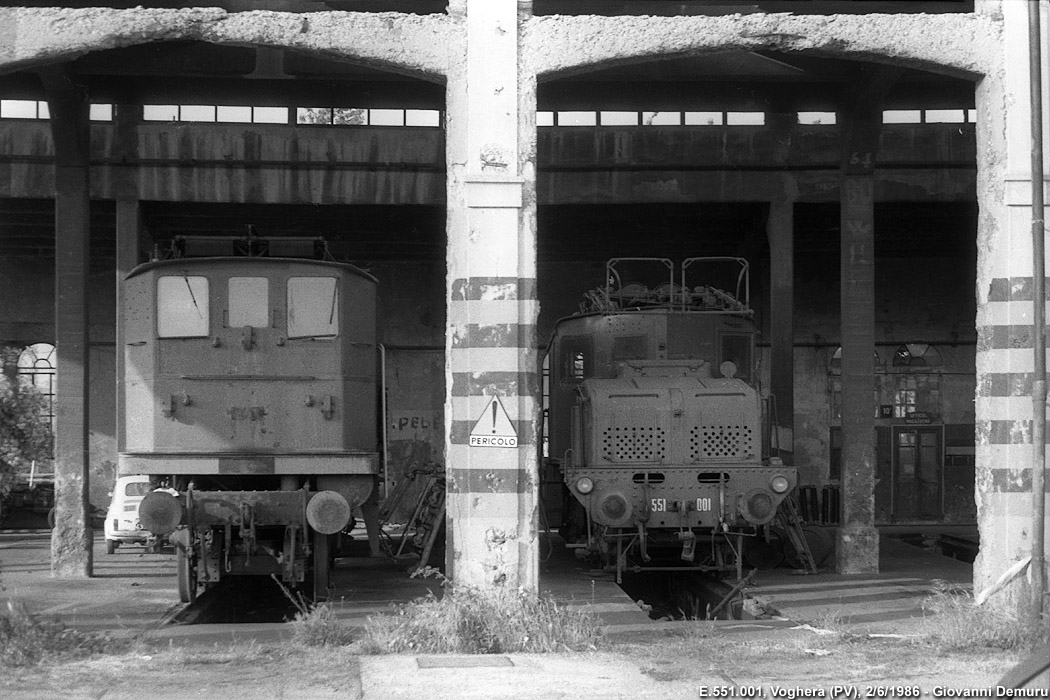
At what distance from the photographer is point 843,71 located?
14359mm

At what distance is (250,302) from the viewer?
1157 centimetres

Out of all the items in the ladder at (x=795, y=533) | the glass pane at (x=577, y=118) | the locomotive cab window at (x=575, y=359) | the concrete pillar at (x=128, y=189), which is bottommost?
the ladder at (x=795, y=533)

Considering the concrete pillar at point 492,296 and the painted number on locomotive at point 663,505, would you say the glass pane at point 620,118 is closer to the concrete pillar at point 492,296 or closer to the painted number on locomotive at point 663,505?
the painted number on locomotive at point 663,505

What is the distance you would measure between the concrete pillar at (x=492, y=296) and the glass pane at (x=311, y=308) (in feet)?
7.79

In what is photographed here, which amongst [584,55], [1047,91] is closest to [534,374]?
[584,55]

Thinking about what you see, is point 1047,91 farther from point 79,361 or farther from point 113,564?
point 113,564

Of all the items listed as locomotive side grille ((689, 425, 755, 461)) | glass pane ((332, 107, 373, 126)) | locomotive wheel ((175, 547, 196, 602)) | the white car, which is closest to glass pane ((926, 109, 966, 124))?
locomotive side grille ((689, 425, 755, 461))

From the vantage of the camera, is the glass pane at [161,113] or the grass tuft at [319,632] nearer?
the grass tuft at [319,632]

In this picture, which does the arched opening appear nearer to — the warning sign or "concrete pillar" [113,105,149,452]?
"concrete pillar" [113,105,149,452]

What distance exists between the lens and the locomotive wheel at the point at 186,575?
11547 millimetres

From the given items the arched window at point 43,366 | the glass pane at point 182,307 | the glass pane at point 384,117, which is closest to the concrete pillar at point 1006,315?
the glass pane at point 182,307

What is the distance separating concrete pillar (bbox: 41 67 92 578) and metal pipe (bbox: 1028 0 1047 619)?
1058cm

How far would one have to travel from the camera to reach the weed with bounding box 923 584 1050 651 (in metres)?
8.63

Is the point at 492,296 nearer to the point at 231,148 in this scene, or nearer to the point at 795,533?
the point at 795,533
